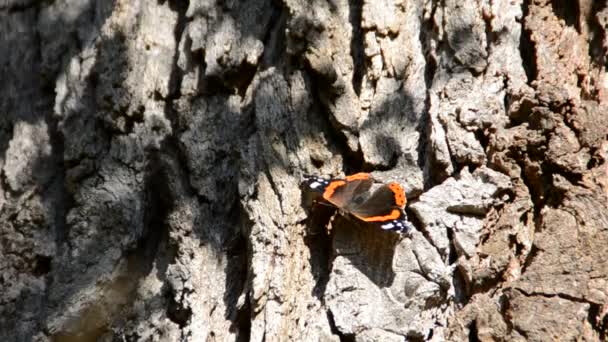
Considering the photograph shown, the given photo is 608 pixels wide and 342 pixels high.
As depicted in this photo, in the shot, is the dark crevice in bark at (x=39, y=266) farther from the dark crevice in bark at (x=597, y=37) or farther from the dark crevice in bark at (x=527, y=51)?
the dark crevice in bark at (x=597, y=37)

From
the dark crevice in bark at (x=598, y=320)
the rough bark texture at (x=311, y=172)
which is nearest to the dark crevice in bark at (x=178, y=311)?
the rough bark texture at (x=311, y=172)

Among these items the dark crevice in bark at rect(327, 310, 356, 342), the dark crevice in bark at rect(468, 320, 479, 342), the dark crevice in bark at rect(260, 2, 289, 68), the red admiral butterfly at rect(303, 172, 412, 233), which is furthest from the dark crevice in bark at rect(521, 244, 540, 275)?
the dark crevice in bark at rect(260, 2, 289, 68)

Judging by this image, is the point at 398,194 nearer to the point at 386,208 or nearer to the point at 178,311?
the point at 386,208

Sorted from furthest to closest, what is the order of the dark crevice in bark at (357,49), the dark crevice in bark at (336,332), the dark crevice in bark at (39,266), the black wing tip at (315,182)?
the dark crevice in bark at (39,266)
the dark crevice in bark at (357,49)
the black wing tip at (315,182)
the dark crevice in bark at (336,332)

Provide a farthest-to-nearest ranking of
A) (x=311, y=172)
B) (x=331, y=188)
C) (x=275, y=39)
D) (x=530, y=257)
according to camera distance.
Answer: (x=275, y=39)
(x=311, y=172)
(x=331, y=188)
(x=530, y=257)

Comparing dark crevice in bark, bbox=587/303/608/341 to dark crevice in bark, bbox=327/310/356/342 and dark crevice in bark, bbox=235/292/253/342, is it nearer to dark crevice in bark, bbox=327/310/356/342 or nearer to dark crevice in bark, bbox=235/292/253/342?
dark crevice in bark, bbox=327/310/356/342

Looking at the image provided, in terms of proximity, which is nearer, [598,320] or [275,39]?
[598,320]

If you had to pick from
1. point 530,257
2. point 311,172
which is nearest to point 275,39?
point 311,172

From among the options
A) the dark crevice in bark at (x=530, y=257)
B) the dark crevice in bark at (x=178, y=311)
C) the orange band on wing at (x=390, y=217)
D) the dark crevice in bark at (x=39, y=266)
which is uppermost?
the orange band on wing at (x=390, y=217)

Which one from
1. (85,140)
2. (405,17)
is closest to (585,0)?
(405,17)
